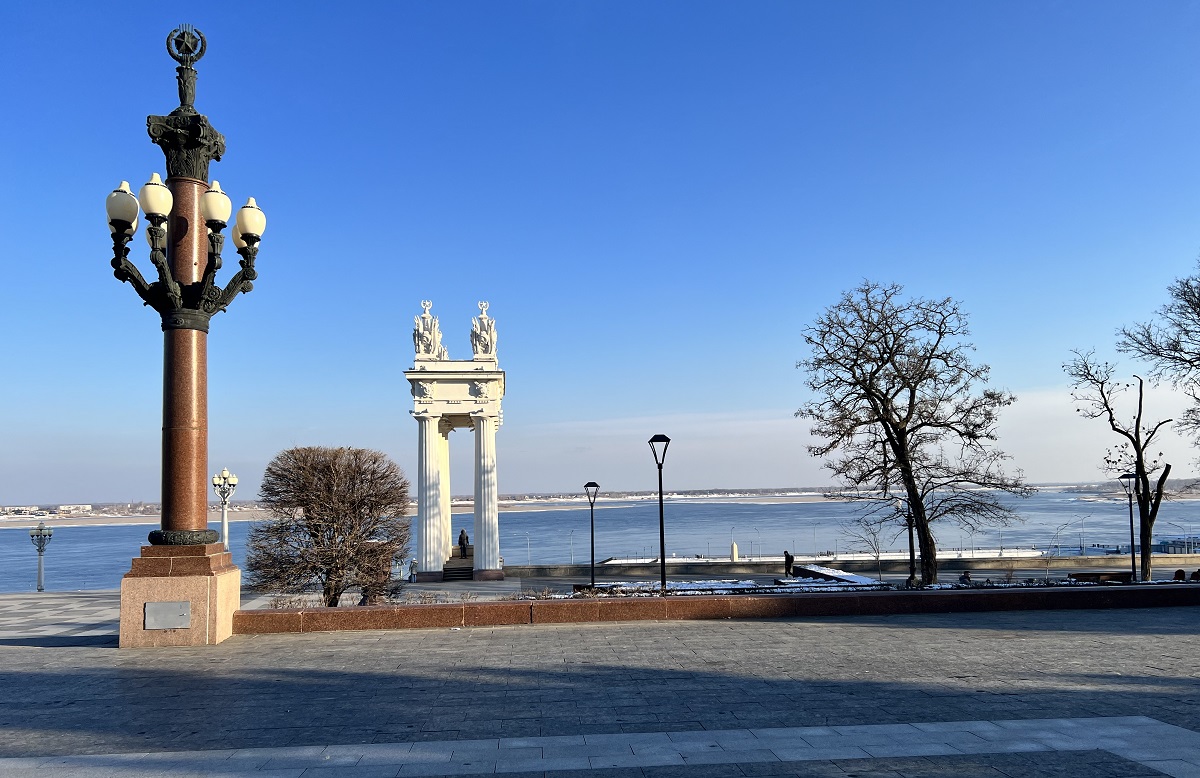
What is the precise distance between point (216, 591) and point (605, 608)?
5621 millimetres

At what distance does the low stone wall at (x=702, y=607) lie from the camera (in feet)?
41.2

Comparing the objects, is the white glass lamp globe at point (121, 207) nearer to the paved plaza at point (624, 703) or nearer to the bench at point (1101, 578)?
the paved plaza at point (624, 703)

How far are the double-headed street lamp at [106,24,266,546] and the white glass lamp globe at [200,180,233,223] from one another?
1 cm

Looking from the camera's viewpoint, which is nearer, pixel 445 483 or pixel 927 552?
pixel 927 552

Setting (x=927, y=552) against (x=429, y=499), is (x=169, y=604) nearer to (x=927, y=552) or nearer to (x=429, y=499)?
(x=927, y=552)

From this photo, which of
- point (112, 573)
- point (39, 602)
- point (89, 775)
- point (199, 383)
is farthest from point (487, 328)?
point (112, 573)

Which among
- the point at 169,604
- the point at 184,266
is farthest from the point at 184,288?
the point at 169,604

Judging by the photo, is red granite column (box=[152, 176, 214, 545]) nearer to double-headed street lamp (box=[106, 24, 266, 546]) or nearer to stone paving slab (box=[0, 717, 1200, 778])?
double-headed street lamp (box=[106, 24, 266, 546])

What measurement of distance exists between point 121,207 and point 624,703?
9204 mm

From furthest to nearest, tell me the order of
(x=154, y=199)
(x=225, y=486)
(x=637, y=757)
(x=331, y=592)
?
(x=225, y=486), (x=331, y=592), (x=154, y=199), (x=637, y=757)

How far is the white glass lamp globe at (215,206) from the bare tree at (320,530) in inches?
535

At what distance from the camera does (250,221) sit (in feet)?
39.9

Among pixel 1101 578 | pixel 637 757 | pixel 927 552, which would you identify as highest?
pixel 637 757

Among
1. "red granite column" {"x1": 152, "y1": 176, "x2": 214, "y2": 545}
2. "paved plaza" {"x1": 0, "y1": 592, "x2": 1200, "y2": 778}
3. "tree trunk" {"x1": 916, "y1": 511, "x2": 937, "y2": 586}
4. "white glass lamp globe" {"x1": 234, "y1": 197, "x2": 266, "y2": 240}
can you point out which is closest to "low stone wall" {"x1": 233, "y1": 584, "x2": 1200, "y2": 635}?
"paved plaza" {"x1": 0, "y1": 592, "x2": 1200, "y2": 778}
